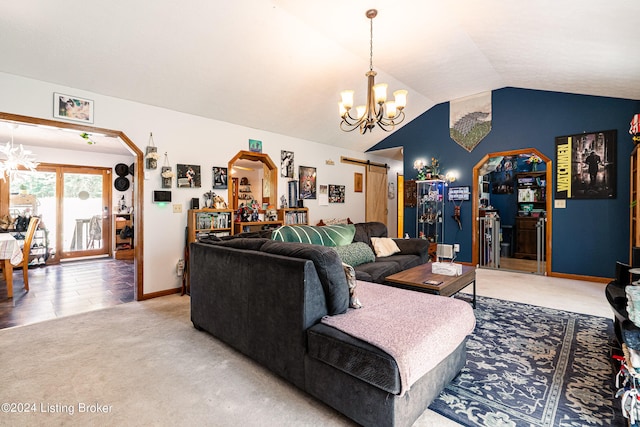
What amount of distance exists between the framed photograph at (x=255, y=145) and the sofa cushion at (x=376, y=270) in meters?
2.87

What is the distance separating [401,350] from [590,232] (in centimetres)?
526

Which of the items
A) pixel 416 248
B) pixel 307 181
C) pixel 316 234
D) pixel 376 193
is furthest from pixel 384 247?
pixel 376 193

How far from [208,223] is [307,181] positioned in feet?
7.78

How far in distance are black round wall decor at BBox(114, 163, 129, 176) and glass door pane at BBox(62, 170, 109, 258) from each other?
376 millimetres

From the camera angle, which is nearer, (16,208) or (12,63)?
(12,63)

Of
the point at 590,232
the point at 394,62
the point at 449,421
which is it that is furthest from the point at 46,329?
the point at 590,232

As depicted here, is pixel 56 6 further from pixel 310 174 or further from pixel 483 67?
pixel 483 67

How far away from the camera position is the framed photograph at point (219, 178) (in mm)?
4766

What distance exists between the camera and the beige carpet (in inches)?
67.6

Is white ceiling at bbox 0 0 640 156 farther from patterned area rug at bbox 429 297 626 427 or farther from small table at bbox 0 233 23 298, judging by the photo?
patterned area rug at bbox 429 297 626 427

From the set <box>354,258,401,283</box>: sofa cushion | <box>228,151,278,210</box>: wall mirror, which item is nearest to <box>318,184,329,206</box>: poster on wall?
<box>228,151,278,210</box>: wall mirror

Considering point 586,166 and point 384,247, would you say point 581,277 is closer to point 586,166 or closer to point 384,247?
point 586,166

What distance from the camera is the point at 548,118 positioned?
5164mm

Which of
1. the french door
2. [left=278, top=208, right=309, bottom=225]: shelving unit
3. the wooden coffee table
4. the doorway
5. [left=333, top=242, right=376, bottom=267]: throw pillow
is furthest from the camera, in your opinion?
the french door
